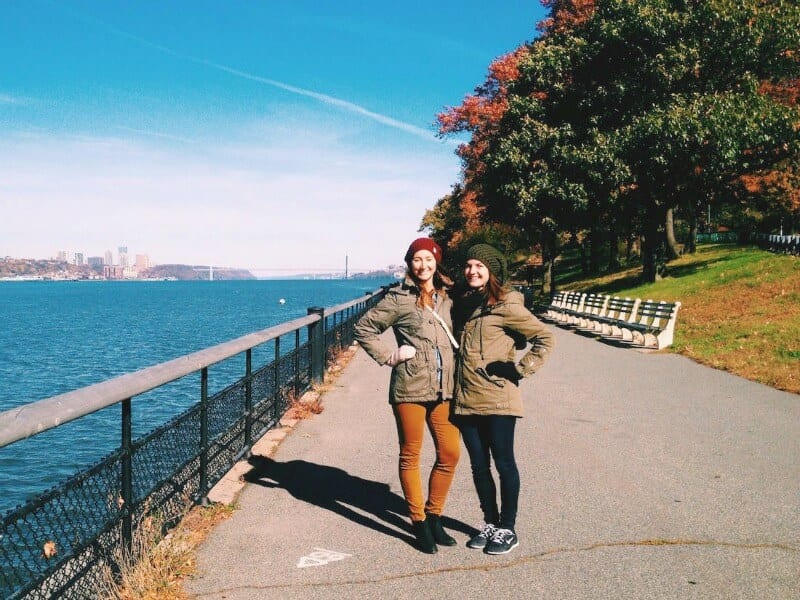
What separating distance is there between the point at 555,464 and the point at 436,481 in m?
2.31

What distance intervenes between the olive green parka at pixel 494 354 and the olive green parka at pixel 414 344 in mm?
100

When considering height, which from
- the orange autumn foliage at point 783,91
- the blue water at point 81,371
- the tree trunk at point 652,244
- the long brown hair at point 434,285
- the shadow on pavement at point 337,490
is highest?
the orange autumn foliage at point 783,91

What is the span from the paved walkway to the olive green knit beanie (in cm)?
162

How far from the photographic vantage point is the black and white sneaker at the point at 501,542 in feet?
14.2

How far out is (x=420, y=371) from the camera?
433cm

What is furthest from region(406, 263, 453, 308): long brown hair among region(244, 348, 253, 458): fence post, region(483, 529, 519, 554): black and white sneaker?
region(244, 348, 253, 458): fence post

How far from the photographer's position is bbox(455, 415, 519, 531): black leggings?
4.41m

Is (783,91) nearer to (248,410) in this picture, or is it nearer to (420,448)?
(248,410)

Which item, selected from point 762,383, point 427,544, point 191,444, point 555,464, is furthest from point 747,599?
point 762,383

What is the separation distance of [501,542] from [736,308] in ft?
60.4

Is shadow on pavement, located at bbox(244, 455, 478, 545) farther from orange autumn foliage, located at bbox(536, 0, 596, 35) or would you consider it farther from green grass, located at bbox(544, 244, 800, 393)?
orange autumn foliage, located at bbox(536, 0, 596, 35)

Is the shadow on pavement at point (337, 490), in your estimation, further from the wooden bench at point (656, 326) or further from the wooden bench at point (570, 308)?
the wooden bench at point (570, 308)

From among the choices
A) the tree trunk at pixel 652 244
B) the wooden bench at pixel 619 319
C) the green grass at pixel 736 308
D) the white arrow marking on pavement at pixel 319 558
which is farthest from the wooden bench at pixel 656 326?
the white arrow marking on pavement at pixel 319 558

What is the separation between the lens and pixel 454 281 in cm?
470
